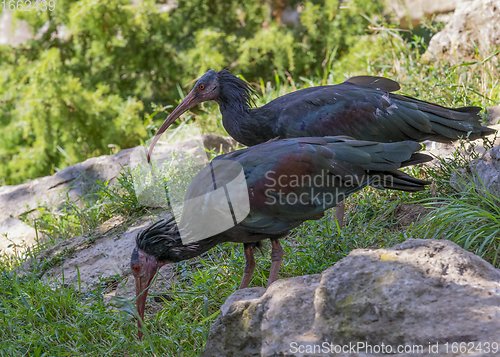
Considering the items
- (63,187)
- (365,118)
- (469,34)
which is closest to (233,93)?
(365,118)

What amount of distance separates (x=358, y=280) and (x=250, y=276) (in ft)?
3.91

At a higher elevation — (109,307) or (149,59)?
(149,59)

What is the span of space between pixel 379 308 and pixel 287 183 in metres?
1.12

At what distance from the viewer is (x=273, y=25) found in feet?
27.5

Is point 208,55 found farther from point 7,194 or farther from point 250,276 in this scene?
point 250,276

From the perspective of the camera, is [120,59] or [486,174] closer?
[486,174]

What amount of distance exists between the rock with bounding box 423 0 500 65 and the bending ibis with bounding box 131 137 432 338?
3.06 metres

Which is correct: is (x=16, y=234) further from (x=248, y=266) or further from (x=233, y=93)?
(x=248, y=266)

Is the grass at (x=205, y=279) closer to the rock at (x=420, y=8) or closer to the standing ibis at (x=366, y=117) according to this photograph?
the standing ibis at (x=366, y=117)

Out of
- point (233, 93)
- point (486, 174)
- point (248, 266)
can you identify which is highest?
point (233, 93)

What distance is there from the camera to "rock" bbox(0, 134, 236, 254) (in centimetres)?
535

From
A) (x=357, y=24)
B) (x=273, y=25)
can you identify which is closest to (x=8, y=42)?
(x=273, y=25)

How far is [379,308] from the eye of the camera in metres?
2.02

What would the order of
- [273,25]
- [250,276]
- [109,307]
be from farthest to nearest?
[273,25] < [109,307] < [250,276]
